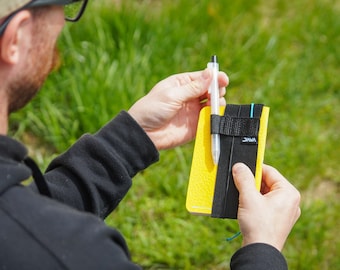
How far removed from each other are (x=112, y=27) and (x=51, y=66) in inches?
74.1

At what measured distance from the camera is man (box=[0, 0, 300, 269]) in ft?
3.84

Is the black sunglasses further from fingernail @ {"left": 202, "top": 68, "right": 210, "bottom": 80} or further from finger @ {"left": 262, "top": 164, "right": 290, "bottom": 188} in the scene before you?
finger @ {"left": 262, "top": 164, "right": 290, "bottom": 188}

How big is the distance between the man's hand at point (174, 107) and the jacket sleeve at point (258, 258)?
0.53 meters

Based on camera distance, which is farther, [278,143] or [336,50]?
[336,50]

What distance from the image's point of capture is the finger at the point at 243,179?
5.11 ft

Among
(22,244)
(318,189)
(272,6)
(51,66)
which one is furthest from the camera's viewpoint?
(272,6)

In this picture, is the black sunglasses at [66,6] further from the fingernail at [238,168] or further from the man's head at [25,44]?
the fingernail at [238,168]

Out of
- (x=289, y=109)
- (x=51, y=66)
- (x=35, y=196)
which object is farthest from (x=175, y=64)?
(x=35, y=196)

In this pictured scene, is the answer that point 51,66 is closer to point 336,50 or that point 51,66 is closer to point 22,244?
point 22,244

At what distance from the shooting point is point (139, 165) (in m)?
1.78

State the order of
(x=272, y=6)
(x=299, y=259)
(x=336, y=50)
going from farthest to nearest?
1. (x=272, y=6)
2. (x=336, y=50)
3. (x=299, y=259)

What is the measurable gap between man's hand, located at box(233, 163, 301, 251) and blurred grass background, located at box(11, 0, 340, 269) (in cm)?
98

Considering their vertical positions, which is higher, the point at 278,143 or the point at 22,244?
the point at 22,244

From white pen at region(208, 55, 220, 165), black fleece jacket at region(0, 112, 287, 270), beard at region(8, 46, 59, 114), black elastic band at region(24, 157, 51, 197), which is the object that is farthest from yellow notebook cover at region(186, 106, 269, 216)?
beard at region(8, 46, 59, 114)
